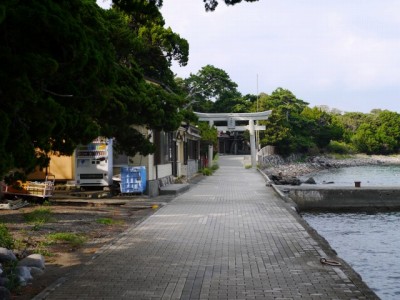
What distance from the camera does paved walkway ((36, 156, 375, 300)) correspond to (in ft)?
23.0

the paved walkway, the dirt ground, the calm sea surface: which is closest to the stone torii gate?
the calm sea surface

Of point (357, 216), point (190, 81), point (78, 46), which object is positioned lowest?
point (357, 216)

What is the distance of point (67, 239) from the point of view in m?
11.5

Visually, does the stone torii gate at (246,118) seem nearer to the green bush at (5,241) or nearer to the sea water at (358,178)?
the sea water at (358,178)

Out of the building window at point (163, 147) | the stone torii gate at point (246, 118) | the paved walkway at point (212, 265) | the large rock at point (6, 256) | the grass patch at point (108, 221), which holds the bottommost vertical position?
the paved walkway at point (212, 265)

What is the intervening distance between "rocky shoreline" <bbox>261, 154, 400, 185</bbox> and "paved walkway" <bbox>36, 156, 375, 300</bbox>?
1491 inches

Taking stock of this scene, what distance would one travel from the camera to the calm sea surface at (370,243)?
11348mm

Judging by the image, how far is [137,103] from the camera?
43.4 feet

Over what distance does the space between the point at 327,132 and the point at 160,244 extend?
239ft

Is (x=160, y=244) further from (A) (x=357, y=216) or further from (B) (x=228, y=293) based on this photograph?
(A) (x=357, y=216)

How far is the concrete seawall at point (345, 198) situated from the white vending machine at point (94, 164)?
10117mm

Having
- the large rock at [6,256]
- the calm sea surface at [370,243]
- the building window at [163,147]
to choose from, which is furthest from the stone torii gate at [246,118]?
the large rock at [6,256]

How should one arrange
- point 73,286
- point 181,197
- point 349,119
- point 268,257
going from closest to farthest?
point 73,286, point 268,257, point 181,197, point 349,119

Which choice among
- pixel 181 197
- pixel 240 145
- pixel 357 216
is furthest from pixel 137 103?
pixel 240 145
